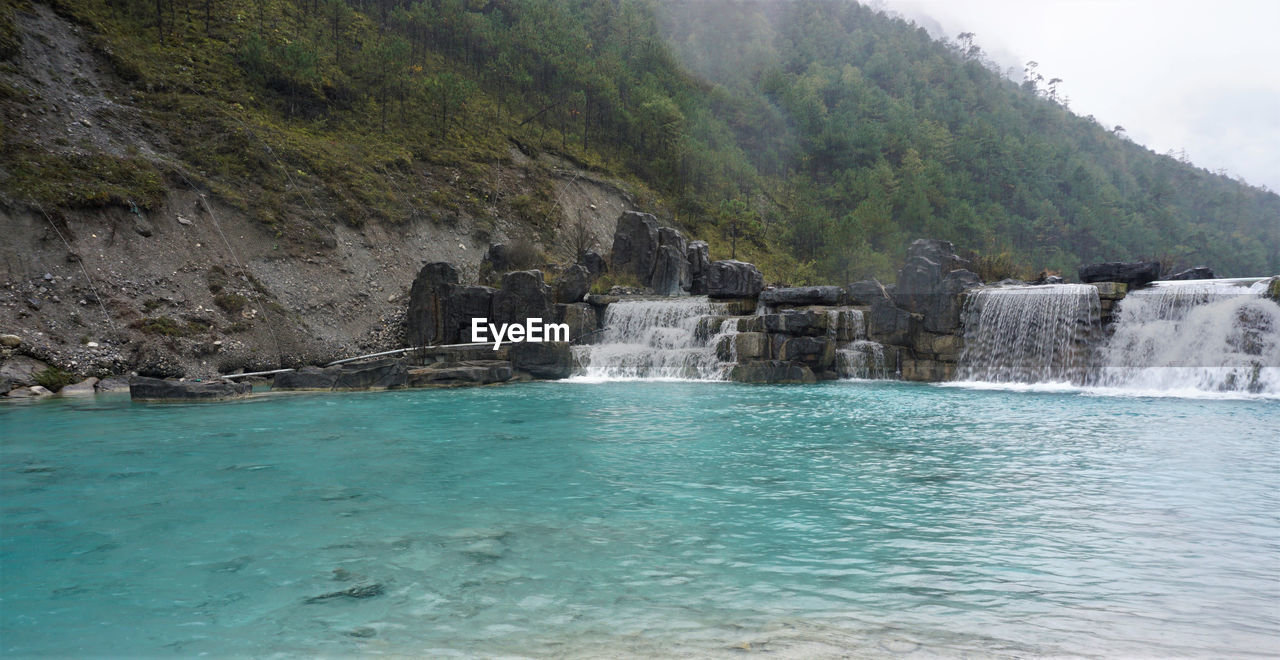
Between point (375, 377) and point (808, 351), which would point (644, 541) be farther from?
point (808, 351)

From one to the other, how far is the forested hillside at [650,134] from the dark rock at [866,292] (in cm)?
1162

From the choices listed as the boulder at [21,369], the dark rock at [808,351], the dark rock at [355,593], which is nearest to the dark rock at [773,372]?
the dark rock at [808,351]

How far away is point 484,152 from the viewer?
135 ft

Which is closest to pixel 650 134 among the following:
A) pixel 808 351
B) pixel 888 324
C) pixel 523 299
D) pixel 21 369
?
pixel 523 299

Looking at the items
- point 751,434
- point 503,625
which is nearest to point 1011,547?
point 503,625

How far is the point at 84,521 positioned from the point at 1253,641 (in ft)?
29.5

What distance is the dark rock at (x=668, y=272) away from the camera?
3155cm

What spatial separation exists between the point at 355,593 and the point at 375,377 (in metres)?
16.2

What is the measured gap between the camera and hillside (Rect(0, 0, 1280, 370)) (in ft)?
73.7

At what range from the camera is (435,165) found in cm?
3756

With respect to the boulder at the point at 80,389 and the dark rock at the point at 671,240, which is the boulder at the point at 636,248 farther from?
the boulder at the point at 80,389

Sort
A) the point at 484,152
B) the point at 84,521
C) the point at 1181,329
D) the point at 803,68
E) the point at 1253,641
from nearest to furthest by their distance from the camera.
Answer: the point at 1253,641
the point at 84,521
the point at 1181,329
the point at 484,152
the point at 803,68

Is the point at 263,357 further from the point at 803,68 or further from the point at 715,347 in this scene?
the point at 803,68

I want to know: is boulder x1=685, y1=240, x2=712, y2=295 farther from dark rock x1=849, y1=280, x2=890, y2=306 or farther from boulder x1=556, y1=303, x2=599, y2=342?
dark rock x1=849, y1=280, x2=890, y2=306
